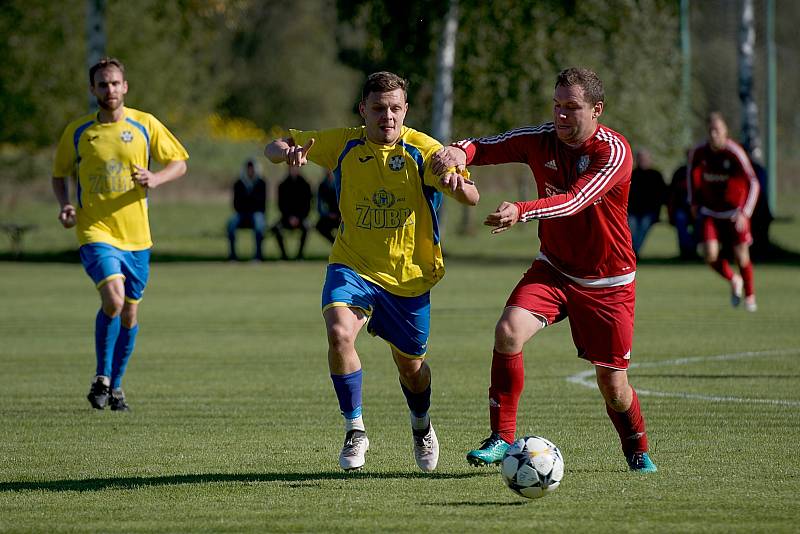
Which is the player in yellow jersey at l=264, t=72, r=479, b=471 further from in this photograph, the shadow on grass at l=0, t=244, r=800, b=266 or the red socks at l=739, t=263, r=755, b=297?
the shadow on grass at l=0, t=244, r=800, b=266

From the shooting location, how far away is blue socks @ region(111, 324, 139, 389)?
968 cm

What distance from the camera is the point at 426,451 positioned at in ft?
22.9

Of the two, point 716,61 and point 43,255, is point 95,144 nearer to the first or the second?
point 43,255

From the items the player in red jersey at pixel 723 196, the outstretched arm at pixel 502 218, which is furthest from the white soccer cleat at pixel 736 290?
the outstretched arm at pixel 502 218

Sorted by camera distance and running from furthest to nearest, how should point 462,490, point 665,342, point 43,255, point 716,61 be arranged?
point 716,61 → point 43,255 → point 665,342 → point 462,490

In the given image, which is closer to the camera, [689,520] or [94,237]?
[689,520]

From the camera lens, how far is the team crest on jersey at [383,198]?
6.98 metres

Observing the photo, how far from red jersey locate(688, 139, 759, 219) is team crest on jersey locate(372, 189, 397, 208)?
973cm

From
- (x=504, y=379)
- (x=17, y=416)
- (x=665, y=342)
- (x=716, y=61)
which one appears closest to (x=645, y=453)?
(x=504, y=379)

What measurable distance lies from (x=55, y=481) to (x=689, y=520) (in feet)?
10.6

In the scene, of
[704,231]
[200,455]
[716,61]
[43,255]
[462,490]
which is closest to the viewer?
[462,490]

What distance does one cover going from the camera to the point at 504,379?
680 centimetres

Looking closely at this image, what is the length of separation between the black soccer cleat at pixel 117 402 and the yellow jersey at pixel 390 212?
309 centimetres

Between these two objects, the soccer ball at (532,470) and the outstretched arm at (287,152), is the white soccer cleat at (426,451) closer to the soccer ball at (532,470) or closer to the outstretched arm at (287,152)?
the soccer ball at (532,470)
